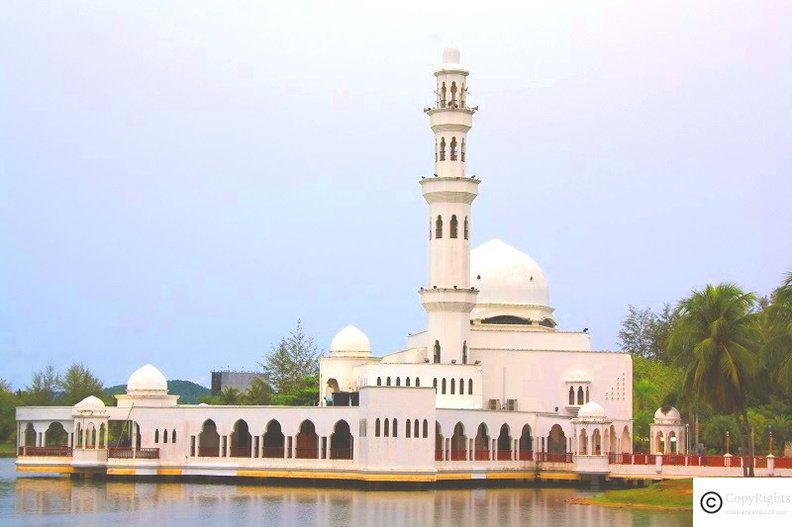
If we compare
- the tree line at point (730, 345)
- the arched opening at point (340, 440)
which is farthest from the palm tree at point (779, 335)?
the arched opening at point (340, 440)

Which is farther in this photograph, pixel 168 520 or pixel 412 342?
pixel 412 342

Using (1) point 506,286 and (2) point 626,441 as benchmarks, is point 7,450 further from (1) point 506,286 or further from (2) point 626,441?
(2) point 626,441

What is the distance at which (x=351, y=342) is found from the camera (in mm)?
86375

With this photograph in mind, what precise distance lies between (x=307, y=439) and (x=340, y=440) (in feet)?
5.08

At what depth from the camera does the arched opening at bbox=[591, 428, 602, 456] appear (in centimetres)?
7306

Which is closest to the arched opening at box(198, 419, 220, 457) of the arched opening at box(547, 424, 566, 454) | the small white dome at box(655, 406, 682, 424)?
the arched opening at box(547, 424, 566, 454)

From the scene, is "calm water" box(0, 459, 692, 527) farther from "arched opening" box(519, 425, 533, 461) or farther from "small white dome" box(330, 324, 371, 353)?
"small white dome" box(330, 324, 371, 353)

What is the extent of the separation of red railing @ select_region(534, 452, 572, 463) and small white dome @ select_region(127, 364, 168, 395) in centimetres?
1852

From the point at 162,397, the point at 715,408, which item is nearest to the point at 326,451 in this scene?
the point at 162,397

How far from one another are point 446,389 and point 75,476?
701 inches

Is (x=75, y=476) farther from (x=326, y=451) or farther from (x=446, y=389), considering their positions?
(x=446, y=389)

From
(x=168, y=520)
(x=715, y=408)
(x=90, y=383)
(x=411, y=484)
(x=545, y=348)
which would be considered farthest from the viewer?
(x=90, y=383)

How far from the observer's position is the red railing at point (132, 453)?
73875 mm

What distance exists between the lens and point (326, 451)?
237ft
